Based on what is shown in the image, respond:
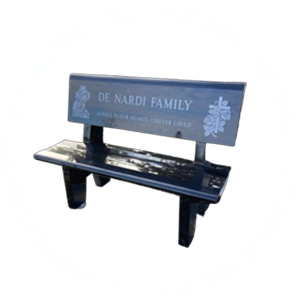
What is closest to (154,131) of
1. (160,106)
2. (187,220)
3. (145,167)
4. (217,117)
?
(160,106)

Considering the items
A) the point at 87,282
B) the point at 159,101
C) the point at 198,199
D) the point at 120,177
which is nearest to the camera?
the point at 198,199

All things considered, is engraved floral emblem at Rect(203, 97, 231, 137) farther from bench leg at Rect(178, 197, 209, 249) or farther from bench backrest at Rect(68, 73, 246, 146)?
bench leg at Rect(178, 197, 209, 249)

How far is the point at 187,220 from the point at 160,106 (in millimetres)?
1103

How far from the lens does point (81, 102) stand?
3105mm

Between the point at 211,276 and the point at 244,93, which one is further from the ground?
the point at 244,93

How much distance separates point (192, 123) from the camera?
102 inches

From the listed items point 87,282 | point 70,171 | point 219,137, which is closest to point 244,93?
point 219,137

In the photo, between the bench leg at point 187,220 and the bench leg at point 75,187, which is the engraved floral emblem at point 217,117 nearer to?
the bench leg at point 187,220

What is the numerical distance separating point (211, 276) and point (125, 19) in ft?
7.63

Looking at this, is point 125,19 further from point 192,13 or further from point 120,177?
point 120,177

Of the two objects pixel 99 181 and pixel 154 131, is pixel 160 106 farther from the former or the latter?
pixel 99 181

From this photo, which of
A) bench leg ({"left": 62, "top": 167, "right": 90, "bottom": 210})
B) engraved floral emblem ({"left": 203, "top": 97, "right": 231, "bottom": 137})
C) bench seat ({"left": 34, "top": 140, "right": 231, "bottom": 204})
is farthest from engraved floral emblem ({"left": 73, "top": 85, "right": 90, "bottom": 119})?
engraved floral emblem ({"left": 203, "top": 97, "right": 231, "bottom": 137})

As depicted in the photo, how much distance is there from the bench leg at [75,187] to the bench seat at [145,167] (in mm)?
176

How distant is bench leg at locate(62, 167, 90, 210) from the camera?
2.87 meters
